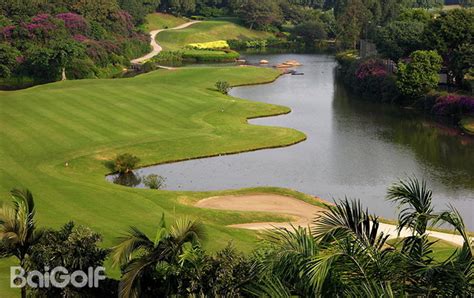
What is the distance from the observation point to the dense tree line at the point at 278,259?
14.9 meters

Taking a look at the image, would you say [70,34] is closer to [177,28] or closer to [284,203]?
[177,28]

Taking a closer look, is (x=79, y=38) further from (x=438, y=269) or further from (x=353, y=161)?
(x=438, y=269)

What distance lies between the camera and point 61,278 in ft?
66.2

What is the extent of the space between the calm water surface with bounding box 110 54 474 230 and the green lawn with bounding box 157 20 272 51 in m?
75.3

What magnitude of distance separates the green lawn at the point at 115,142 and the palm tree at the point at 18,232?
2.72 m

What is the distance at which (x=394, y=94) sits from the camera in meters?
86.8

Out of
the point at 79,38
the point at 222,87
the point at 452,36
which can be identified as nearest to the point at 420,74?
the point at 452,36

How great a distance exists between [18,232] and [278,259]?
8.15 metres

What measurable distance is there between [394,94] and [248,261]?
71537 mm

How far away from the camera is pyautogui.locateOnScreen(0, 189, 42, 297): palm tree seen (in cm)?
1947

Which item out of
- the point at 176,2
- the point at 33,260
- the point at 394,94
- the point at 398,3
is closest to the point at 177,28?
the point at 176,2

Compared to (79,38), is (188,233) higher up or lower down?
higher up

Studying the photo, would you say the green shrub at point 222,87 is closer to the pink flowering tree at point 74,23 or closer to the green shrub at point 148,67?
the green shrub at point 148,67

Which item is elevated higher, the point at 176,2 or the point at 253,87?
the point at 176,2
